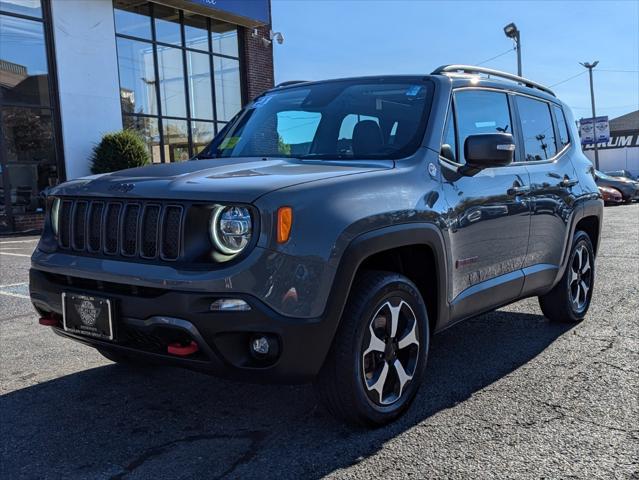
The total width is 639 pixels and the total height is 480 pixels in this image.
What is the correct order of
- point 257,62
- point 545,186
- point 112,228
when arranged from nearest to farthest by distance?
point 112,228 → point 545,186 → point 257,62

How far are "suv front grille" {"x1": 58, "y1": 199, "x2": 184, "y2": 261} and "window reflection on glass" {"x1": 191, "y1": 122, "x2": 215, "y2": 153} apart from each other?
15.1 metres

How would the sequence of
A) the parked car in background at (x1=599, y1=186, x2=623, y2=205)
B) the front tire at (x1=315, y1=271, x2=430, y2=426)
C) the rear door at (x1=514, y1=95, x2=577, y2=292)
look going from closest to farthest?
the front tire at (x1=315, y1=271, x2=430, y2=426), the rear door at (x1=514, y1=95, x2=577, y2=292), the parked car in background at (x1=599, y1=186, x2=623, y2=205)

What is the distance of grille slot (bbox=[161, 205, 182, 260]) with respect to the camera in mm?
2766

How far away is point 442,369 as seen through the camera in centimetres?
403

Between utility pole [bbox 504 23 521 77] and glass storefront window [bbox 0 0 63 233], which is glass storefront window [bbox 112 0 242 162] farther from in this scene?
utility pole [bbox 504 23 521 77]

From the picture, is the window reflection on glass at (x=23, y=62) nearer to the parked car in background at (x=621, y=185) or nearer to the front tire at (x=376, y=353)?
the front tire at (x=376, y=353)

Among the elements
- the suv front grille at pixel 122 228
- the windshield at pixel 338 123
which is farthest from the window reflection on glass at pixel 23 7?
the suv front grille at pixel 122 228

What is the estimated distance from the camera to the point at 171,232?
279 cm

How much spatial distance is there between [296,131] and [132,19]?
14.3m

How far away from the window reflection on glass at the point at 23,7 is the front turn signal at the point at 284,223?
1397 centimetres

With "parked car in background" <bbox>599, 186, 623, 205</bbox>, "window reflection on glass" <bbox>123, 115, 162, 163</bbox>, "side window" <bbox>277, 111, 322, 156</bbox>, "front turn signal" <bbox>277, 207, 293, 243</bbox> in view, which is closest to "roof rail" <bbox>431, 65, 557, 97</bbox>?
"side window" <bbox>277, 111, 322, 156</bbox>

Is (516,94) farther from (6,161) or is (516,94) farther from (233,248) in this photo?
(6,161)

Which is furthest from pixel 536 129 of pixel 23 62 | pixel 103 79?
pixel 103 79

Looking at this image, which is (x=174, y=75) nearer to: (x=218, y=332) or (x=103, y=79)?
(x=103, y=79)
